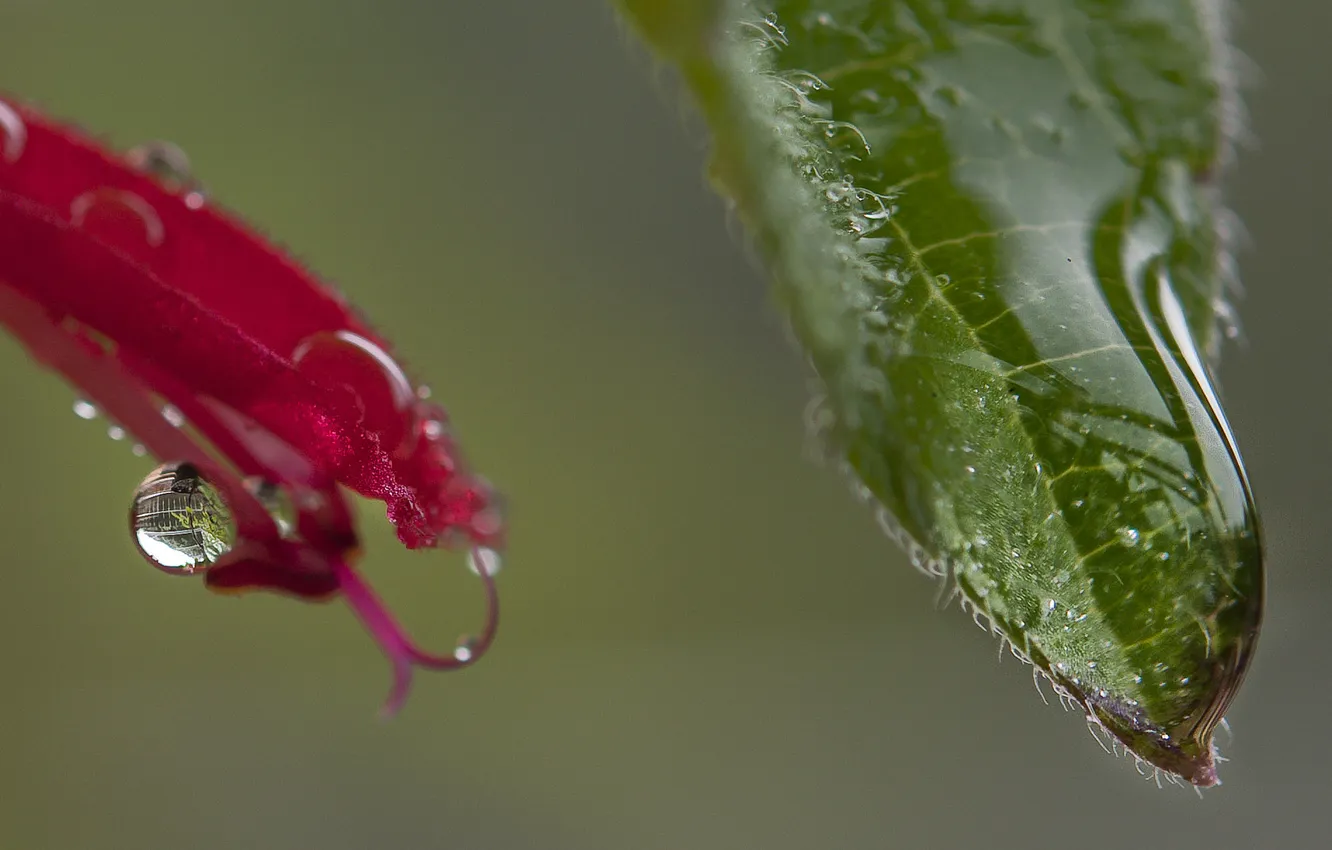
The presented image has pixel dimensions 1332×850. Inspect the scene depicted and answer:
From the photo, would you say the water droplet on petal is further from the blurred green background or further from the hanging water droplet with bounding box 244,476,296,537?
the blurred green background

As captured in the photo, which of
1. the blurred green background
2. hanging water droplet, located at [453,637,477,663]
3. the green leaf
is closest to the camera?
the green leaf

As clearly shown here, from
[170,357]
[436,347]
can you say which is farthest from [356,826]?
[170,357]

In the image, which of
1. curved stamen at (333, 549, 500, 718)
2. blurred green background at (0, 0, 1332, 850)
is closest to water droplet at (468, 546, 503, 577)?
curved stamen at (333, 549, 500, 718)

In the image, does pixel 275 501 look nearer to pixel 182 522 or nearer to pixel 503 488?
pixel 182 522

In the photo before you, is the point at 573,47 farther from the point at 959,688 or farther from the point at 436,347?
the point at 959,688

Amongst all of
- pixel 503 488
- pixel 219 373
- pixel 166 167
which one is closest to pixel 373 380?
pixel 219 373

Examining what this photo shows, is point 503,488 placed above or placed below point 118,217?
below

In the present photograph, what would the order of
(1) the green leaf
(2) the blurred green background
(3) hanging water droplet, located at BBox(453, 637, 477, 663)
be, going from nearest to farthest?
1. (1) the green leaf
2. (3) hanging water droplet, located at BBox(453, 637, 477, 663)
3. (2) the blurred green background

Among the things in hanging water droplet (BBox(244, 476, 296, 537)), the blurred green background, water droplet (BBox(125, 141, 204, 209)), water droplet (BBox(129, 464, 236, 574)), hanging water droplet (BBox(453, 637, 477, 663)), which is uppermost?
water droplet (BBox(125, 141, 204, 209))
